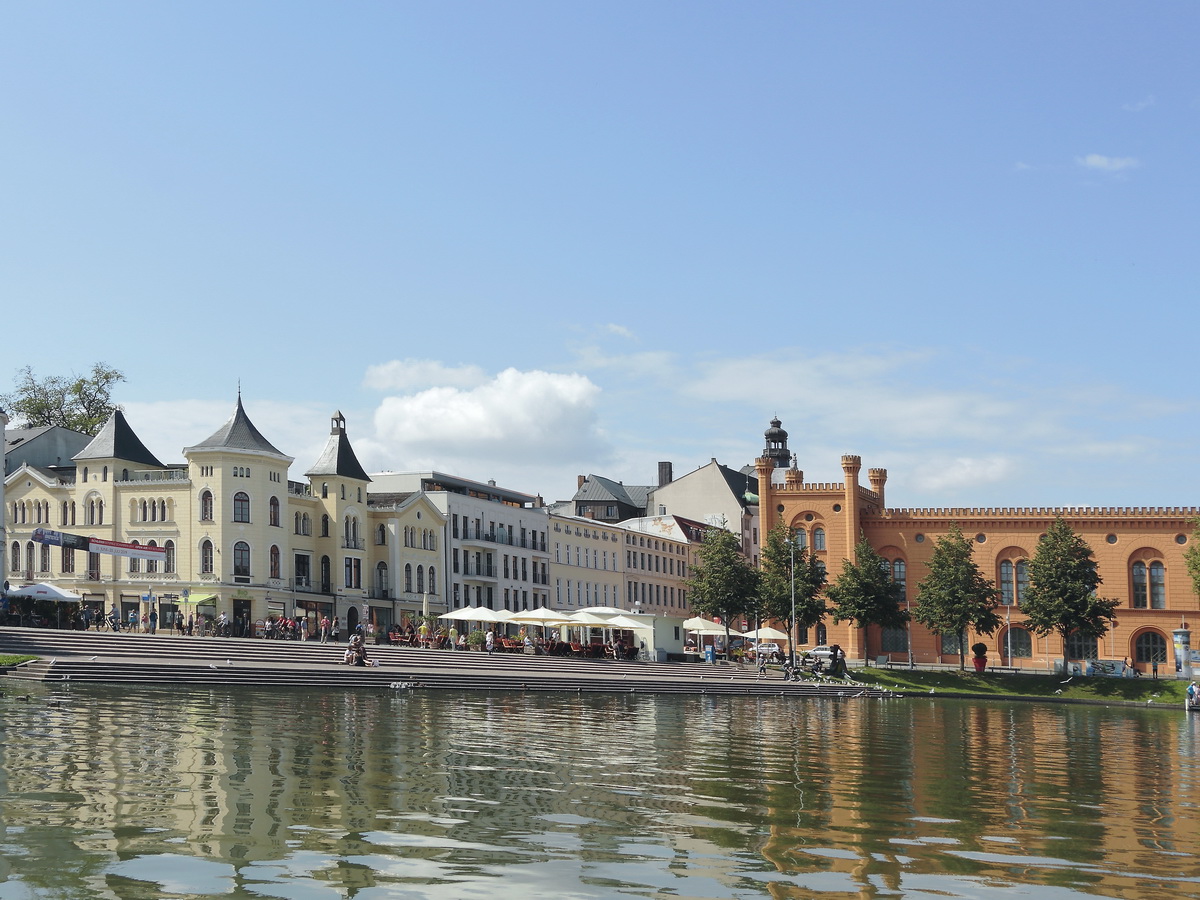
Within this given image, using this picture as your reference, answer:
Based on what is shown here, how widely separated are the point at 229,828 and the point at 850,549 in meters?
84.2

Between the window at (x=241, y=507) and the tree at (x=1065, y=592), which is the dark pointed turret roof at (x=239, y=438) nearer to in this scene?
the window at (x=241, y=507)

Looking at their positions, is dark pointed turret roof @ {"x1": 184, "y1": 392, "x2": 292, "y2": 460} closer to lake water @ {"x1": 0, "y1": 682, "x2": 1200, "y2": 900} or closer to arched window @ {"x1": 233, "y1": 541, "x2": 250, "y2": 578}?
arched window @ {"x1": 233, "y1": 541, "x2": 250, "y2": 578}

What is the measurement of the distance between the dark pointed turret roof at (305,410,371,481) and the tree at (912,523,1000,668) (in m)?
37.0

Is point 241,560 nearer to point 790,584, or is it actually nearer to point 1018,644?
point 790,584

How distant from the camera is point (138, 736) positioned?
2911 centimetres

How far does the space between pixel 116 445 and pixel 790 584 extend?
42.3 metres

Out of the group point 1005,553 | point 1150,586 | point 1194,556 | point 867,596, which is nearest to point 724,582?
point 867,596

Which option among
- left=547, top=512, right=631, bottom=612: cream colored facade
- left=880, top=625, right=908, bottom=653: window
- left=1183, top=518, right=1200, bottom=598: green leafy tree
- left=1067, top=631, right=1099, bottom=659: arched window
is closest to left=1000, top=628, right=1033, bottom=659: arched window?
left=1067, top=631, right=1099, bottom=659: arched window

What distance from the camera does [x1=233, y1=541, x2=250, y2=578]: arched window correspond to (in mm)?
78188

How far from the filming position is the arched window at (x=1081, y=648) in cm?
9300

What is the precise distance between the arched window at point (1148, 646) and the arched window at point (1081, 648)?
280cm

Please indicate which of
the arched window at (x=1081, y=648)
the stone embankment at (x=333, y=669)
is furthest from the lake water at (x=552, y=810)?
the arched window at (x=1081, y=648)

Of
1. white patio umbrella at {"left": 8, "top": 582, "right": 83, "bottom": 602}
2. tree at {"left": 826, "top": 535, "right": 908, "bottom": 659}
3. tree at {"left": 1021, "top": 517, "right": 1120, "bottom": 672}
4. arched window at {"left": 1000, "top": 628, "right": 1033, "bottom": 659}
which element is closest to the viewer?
white patio umbrella at {"left": 8, "top": 582, "right": 83, "bottom": 602}

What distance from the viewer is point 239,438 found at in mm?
79250
